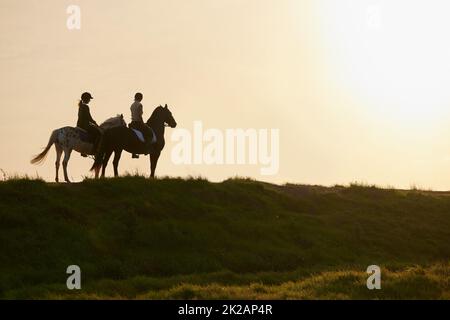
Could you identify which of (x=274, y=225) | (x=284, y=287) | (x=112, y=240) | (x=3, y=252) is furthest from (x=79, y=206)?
(x=284, y=287)

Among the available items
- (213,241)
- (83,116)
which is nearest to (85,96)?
(83,116)

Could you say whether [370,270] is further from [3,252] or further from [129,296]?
[3,252]

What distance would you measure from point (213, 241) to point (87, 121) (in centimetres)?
864

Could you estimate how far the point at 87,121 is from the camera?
33094 millimetres

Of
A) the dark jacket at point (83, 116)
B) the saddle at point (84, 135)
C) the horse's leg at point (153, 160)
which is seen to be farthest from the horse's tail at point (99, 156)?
the horse's leg at point (153, 160)

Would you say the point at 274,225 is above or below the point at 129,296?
above

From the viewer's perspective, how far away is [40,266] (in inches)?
934

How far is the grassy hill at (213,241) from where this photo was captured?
21047 millimetres

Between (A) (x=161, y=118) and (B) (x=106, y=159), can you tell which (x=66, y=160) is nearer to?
(B) (x=106, y=159)

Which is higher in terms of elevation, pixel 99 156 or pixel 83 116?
pixel 83 116
